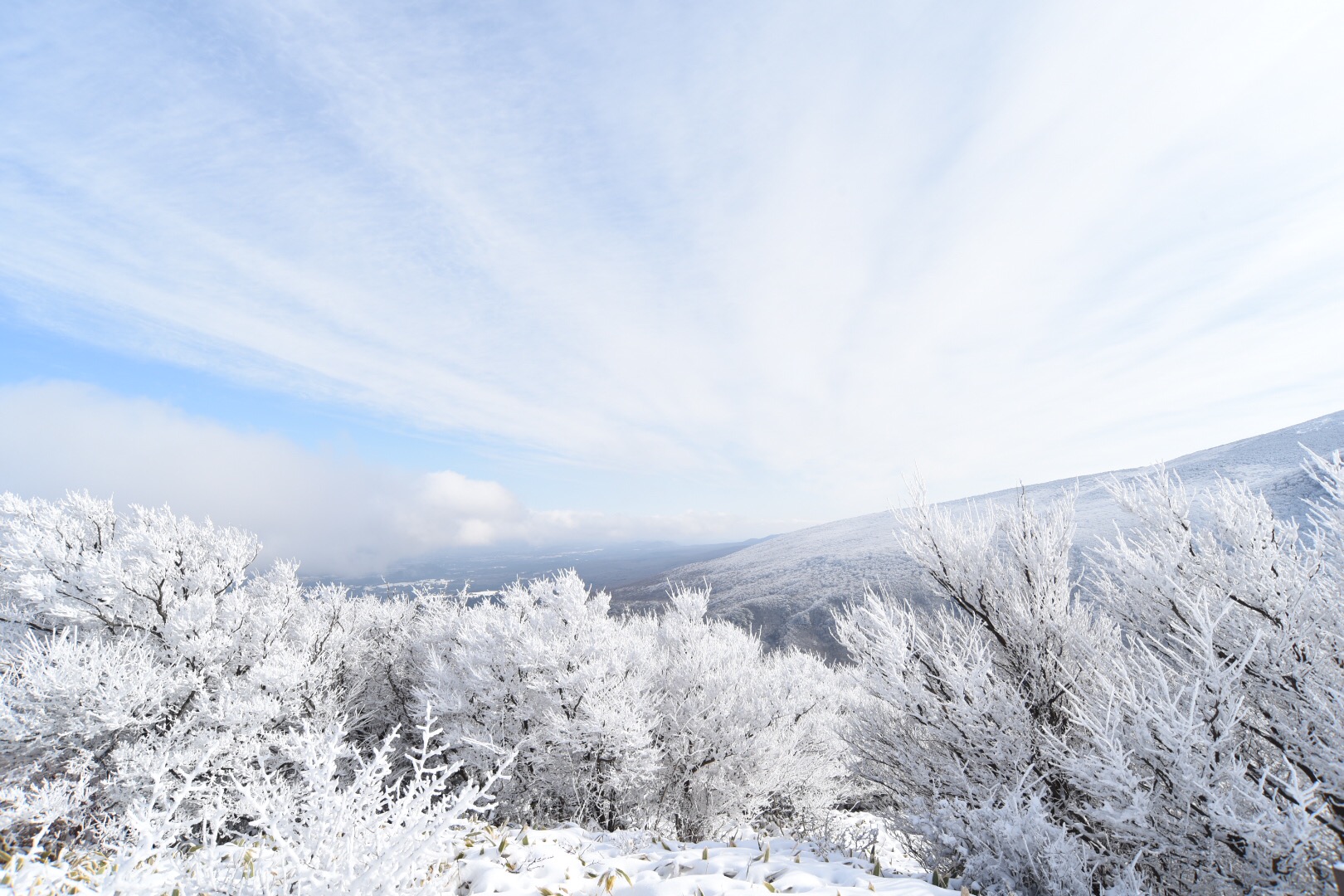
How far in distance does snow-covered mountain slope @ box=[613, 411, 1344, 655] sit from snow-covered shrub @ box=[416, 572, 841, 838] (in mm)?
20484

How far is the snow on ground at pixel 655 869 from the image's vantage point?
384 centimetres

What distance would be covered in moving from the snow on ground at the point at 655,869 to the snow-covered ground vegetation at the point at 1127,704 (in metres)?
1.31

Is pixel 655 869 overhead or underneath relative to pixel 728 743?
overhead

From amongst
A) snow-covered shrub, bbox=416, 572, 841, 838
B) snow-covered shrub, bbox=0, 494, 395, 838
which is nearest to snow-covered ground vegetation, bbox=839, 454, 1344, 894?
snow-covered shrub, bbox=416, 572, 841, 838

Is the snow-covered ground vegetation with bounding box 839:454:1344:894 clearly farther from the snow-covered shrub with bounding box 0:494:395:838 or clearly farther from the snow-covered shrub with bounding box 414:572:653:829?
the snow-covered shrub with bounding box 0:494:395:838

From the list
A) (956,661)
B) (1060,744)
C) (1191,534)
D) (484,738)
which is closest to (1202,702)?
(1060,744)

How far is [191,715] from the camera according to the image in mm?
11359

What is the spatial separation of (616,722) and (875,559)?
5275 centimetres

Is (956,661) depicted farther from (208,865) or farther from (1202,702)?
(208,865)

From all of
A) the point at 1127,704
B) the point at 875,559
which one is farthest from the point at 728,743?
the point at 875,559

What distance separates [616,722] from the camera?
11.2m

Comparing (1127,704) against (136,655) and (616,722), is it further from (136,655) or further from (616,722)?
(136,655)

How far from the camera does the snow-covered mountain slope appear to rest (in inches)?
1535

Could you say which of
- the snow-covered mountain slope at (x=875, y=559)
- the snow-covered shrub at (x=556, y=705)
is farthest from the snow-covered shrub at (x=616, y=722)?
the snow-covered mountain slope at (x=875, y=559)
